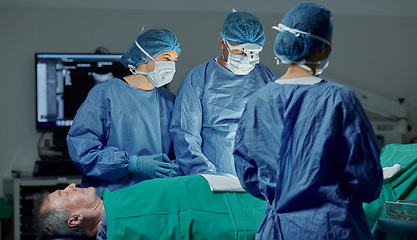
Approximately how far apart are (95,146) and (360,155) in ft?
4.21

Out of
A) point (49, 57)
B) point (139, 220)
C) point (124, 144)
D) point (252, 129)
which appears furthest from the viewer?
point (49, 57)

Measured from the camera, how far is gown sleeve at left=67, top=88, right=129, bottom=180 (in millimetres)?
2291

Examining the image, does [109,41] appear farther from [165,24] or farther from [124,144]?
[124,144]

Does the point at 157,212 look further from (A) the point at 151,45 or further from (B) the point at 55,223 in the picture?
(A) the point at 151,45

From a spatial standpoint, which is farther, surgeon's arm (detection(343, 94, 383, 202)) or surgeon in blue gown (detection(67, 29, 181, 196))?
surgeon in blue gown (detection(67, 29, 181, 196))

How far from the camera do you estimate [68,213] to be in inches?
75.9

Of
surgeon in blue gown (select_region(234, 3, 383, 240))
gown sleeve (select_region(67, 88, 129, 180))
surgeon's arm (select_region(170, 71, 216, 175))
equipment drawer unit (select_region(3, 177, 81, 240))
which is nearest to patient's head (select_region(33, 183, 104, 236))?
gown sleeve (select_region(67, 88, 129, 180))

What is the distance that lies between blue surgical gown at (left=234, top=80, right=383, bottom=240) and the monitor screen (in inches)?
115

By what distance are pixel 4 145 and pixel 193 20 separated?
1.88 m

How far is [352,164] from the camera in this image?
1.43m

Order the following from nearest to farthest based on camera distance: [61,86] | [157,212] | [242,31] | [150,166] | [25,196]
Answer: [157,212]
[150,166]
[242,31]
[25,196]
[61,86]

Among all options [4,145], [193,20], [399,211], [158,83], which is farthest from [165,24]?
[399,211]

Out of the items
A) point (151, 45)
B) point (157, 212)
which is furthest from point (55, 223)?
point (151, 45)

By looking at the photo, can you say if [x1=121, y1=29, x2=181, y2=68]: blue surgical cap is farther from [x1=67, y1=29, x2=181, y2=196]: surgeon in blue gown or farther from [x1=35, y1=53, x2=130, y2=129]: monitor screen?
[x1=35, y1=53, x2=130, y2=129]: monitor screen
